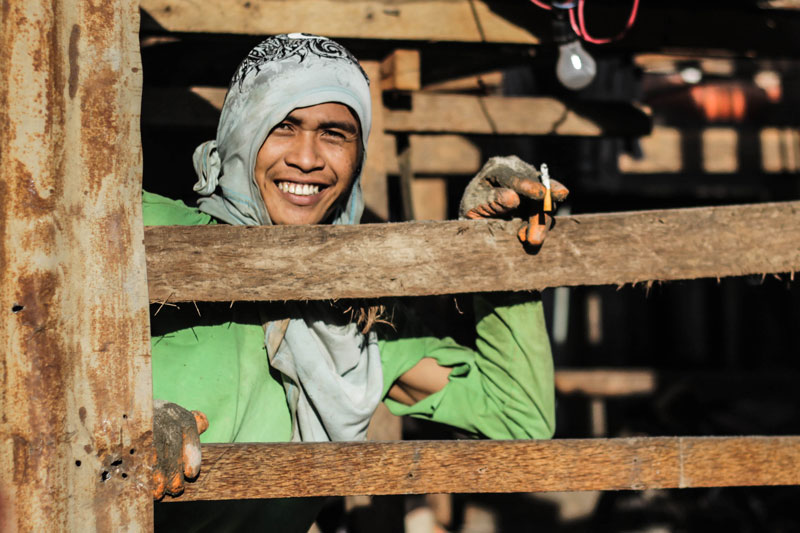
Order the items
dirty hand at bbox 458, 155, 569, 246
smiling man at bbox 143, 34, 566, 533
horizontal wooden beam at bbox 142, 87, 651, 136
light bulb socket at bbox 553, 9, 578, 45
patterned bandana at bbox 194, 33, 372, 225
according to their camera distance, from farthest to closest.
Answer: horizontal wooden beam at bbox 142, 87, 651, 136 → light bulb socket at bbox 553, 9, 578, 45 → patterned bandana at bbox 194, 33, 372, 225 → smiling man at bbox 143, 34, 566, 533 → dirty hand at bbox 458, 155, 569, 246

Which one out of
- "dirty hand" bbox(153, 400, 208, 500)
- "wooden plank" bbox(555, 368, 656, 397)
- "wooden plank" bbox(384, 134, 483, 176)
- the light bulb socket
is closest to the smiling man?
"dirty hand" bbox(153, 400, 208, 500)

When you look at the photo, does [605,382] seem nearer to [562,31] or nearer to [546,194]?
[562,31]

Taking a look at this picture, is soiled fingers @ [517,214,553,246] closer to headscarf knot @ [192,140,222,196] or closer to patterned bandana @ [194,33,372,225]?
patterned bandana @ [194,33,372,225]

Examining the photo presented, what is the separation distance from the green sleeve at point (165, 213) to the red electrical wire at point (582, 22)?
1.39 meters

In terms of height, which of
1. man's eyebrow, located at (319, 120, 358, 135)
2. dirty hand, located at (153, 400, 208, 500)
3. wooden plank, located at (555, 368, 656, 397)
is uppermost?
man's eyebrow, located at (319, 120, 358, 135)

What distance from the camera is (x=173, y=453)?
5.06ft

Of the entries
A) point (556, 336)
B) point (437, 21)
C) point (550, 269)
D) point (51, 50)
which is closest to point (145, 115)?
point (437, 21)

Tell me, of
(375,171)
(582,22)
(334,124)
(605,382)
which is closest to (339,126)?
(334,124)

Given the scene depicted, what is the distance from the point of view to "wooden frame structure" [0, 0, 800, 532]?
139cm

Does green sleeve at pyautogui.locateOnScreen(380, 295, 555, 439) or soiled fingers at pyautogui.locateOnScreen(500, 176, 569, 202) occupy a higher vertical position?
soiled fingers at pyautogui.locateOnScreen(500, 176, 569, 202)

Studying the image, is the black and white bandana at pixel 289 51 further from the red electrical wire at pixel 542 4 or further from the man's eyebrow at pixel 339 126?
the red electrical wire at pixel 542 4

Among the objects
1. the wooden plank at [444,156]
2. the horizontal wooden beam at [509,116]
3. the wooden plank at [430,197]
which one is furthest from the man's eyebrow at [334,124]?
the wooden plank at [430,197]

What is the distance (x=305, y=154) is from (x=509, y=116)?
142cm

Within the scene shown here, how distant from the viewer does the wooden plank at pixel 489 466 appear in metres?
1.60
